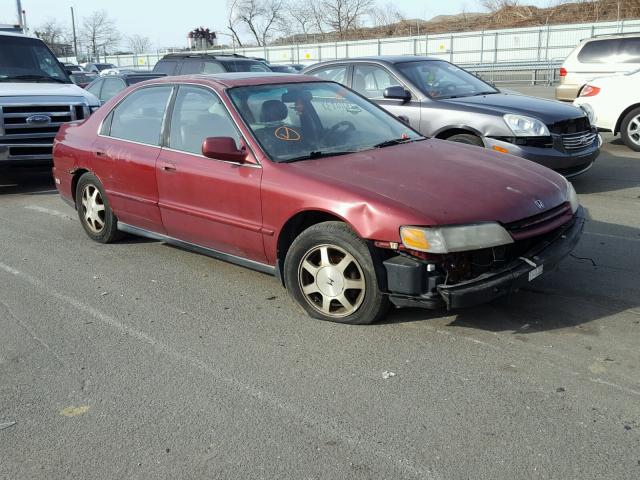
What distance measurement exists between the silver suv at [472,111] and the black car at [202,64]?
5.84 meters

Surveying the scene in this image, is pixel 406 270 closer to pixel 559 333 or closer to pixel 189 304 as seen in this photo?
pixel 559 333

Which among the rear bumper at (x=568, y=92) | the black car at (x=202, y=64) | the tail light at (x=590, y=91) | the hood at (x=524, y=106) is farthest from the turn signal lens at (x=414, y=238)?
the rear bumper at (x=568, y=92)

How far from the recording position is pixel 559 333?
159 inches

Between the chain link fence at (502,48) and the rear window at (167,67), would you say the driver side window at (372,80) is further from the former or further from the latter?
the chain link fence at (502,48)

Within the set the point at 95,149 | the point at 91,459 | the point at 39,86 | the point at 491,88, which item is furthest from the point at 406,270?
the point at 39,86

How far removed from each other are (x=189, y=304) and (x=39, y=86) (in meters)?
6.63

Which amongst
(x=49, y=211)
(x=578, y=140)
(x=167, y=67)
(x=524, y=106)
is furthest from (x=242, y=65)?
(x=578, y=140)

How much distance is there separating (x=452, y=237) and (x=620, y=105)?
8308 mm

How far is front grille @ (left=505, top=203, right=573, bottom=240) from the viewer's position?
12.9 feet

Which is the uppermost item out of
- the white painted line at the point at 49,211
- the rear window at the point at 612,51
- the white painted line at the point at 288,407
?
the rear window at the point at 612,51

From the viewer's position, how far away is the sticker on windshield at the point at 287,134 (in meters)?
4.79

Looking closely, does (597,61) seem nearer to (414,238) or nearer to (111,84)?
(111,84)

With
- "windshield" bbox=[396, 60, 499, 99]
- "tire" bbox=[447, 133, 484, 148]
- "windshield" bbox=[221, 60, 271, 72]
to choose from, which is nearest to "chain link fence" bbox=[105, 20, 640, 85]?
"windshield" bbox=[221, 60, 271, 72]

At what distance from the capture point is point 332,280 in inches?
166
